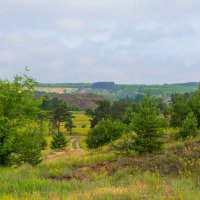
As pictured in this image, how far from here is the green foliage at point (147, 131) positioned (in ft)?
62.0

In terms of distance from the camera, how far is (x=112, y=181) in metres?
10.9

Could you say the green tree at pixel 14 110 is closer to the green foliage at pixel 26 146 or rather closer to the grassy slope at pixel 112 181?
the green foliage at pixel 26 146

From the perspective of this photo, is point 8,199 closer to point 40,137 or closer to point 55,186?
point 55,186

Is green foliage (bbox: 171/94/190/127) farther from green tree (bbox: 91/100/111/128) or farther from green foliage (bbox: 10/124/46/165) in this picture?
green tree (bbox: 91/100/111/128)

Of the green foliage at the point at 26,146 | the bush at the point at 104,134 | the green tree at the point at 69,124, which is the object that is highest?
the green foliage at the point at 26,146

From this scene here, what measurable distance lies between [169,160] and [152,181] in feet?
17.0

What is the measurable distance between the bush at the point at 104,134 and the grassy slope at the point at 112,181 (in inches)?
1030

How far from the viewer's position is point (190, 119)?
25.7 meters

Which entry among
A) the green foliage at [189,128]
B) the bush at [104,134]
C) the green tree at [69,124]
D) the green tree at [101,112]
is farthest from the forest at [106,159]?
the green tree at [69,124]

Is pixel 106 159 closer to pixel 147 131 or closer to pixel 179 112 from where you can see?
pixel 147 131

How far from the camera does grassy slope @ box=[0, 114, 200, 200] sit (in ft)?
24.6

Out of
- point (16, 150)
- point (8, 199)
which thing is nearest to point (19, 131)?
point (16, 150)

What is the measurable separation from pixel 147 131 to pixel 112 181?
8.63 meters

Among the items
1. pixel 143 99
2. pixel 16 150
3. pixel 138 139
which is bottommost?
pixel 16 150
